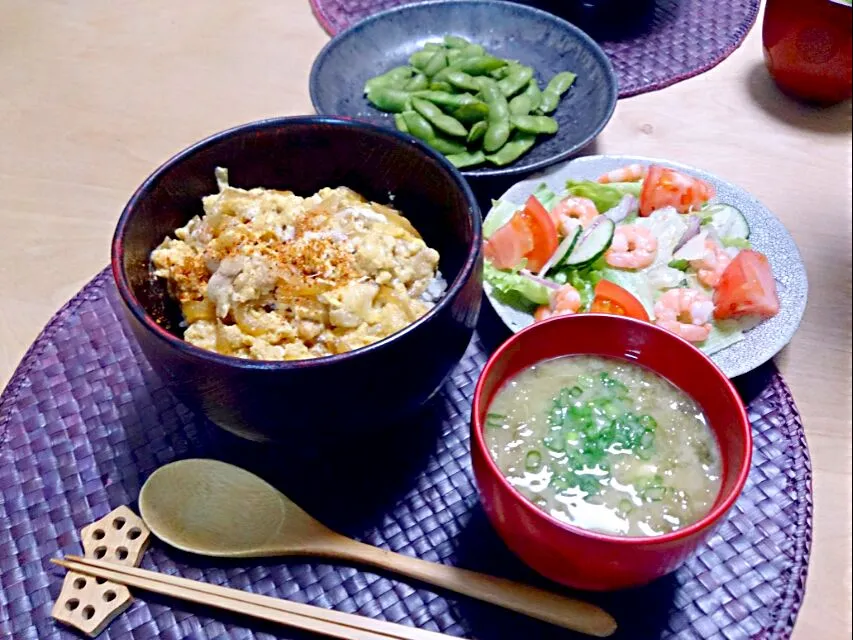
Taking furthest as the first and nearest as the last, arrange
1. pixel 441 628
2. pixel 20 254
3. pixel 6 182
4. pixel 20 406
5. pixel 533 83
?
pixel 533 83
pixel 6 182
pixel 20 254
pixel 20 406
pixel 441 628

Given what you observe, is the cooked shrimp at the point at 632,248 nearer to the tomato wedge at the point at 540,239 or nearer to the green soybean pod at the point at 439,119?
the tomato wedge at the point at 540,239

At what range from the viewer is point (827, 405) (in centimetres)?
108

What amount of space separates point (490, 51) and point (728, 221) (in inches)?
29.9

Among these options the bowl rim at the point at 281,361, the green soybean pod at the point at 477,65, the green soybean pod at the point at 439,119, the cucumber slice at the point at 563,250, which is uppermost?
the bowl rim at the point at 281,361

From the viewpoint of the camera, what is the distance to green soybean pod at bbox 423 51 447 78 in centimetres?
163

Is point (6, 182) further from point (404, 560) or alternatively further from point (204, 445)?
point (404, 560)

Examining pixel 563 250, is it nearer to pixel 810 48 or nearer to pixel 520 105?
pixel 520 105

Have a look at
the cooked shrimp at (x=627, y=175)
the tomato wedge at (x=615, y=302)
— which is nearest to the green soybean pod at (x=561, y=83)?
the cooked shrimp at (x=627, y=175)

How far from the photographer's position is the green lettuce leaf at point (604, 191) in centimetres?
129

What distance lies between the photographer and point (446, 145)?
4.90 feet

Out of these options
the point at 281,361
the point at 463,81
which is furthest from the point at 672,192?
the point at 281,361

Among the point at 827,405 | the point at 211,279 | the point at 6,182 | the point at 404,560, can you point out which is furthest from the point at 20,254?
the point at 827,405

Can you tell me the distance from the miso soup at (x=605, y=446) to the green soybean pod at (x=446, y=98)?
79 centimetres

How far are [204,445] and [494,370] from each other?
408 millimetres
